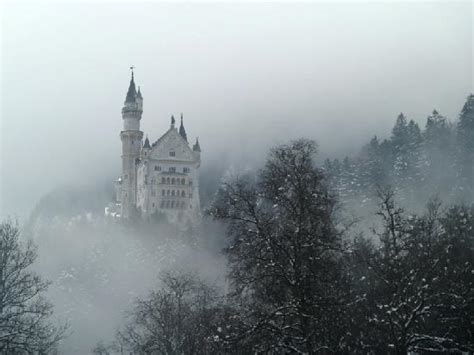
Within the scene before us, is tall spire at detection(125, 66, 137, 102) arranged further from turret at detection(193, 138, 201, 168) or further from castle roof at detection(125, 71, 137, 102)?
turret at detection(193, 138, 201, 168)

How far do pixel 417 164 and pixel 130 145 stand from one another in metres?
73.1

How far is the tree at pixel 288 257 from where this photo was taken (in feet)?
67.7

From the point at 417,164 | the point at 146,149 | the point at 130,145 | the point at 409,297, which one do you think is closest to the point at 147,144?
the point at 146,149

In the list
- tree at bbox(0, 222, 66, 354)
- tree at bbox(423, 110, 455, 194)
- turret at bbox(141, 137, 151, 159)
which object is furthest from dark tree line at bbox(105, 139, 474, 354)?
turret at bbox(141, 137, 151, 159)

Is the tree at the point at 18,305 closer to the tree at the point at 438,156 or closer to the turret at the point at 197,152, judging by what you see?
the tree at the point at 438,156

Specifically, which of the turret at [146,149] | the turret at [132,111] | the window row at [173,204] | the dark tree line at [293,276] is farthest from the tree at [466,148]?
the turret at [132,111]

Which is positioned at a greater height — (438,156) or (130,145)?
(130,145)

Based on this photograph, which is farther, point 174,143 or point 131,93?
point 131,93

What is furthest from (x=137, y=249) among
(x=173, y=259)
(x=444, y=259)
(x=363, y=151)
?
(x=444, y=259)

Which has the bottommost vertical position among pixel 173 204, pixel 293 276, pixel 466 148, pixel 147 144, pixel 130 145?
pixel 293 276

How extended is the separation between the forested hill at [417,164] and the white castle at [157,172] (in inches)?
1390

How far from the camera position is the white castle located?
134 m

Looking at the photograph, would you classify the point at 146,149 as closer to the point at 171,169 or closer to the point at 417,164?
the point at 171,169

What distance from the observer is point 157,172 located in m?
137
